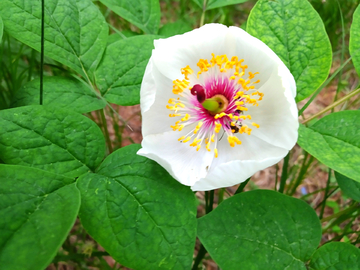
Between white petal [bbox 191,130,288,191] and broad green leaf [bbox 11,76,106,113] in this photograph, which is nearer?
white petal [bbox 191,130,288,191]

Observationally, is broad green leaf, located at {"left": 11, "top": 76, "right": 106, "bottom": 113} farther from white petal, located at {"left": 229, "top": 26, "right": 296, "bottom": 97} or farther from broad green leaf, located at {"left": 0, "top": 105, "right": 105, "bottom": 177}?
white petal, located at {"left": 229, "top": 26, "right": 296, "bottom": 97}

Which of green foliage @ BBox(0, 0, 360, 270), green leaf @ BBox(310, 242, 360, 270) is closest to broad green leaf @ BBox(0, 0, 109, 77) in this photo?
green foliage @ BBox(0, 0, 360, 270)

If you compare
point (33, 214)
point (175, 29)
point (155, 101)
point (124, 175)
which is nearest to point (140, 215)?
point (124, 175)

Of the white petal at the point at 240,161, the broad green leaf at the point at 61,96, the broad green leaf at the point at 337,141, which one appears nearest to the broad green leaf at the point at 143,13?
the broad green leaf at the point at 61,96

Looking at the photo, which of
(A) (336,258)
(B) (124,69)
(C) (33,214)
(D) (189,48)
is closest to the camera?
(C) (33,214)

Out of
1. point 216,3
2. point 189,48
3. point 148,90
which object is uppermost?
point 216,3

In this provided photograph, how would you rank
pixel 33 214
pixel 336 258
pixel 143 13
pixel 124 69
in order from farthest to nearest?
pixel 143 13 → pixel 124 69 → pixel 336 258 → pixel 33 214

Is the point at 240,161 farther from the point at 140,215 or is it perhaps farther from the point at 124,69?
the point at 124,69
